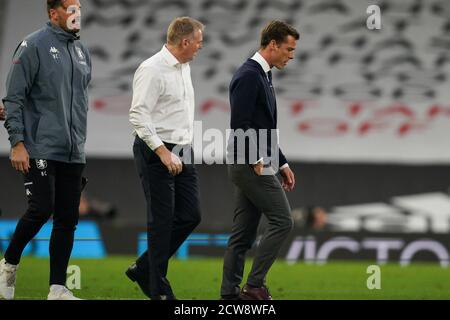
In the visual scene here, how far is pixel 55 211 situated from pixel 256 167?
4.57 ft

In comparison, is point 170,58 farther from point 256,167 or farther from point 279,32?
point 256,167

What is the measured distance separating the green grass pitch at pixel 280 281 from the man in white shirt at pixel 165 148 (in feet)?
3.04

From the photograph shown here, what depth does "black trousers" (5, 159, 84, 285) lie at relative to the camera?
6.51 meters

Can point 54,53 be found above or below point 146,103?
above

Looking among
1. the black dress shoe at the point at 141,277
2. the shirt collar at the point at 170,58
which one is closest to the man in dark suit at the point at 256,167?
the shirt collar at the point at 170,58

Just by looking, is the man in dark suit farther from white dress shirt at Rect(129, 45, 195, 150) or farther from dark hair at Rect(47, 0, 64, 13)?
dark hair at Rect(47, 0, 64, 13)

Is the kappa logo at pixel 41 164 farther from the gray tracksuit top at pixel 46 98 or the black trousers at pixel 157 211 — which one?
the black trousers at pixel 157 211

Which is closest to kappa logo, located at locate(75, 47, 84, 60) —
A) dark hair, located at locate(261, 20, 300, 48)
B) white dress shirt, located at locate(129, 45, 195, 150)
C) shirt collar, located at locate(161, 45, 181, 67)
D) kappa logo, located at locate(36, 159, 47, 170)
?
white dress shirt, located at locate(129, 45, 195, 150)

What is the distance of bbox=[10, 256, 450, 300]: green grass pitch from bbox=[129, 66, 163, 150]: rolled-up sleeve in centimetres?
151

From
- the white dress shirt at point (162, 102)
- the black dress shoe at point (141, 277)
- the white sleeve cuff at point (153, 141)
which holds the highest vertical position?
the white dress shirt at point (162, 102)

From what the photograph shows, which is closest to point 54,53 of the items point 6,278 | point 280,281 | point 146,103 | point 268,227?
point 146,103

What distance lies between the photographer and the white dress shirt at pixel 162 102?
6617 millimetres

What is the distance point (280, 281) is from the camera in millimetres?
9945
